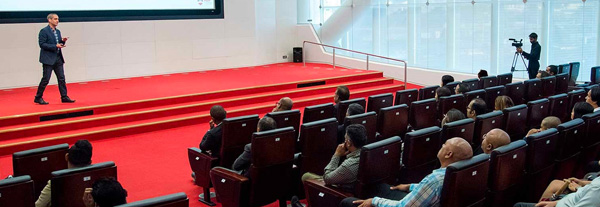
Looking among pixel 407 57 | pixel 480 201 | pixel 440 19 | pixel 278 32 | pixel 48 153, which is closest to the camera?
pixel 480 201

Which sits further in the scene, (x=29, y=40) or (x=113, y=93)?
(x=29, y=40)

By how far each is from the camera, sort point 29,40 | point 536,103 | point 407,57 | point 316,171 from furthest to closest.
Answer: point 407,57, point 29,40, point 536,103, point 316,171

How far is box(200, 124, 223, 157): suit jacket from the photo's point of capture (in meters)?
5.51

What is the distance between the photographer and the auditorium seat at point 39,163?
442 cm

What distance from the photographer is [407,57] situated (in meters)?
14.6

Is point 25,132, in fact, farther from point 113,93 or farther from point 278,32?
point 278,32

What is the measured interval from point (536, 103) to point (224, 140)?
326 cm

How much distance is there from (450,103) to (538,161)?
8.60 feet

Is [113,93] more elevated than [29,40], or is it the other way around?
[29,40]

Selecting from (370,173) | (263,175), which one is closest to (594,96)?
(370,173)

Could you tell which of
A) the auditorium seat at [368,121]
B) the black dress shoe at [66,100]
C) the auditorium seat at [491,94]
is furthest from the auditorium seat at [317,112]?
the black dress shoe at [66,100]

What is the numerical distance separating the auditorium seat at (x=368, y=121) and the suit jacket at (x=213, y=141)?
3.89 feet

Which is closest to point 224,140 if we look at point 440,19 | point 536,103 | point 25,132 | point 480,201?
point 480,201

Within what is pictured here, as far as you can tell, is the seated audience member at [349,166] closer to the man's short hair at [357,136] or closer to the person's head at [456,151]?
the man's short hair at [357,136]
